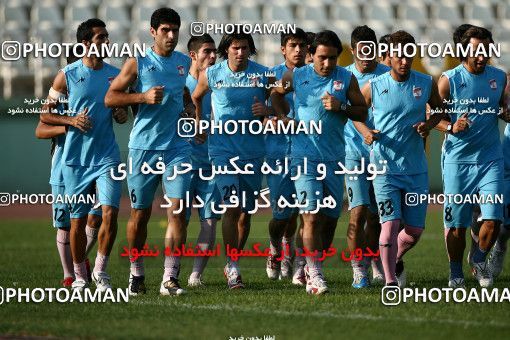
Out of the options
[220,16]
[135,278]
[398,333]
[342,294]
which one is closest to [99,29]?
[135,278]

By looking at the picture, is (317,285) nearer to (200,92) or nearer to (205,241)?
(205,241)

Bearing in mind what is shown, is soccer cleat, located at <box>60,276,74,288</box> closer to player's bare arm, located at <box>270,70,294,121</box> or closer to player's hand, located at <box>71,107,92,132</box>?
player's hand, located at <box>71,107,92,132</box>

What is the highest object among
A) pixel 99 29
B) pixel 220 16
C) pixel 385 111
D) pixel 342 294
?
pixel 220 16

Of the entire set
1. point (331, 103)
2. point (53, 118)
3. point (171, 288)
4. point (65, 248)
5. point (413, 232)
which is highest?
point (331, 103)

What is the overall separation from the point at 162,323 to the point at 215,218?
4024 mm

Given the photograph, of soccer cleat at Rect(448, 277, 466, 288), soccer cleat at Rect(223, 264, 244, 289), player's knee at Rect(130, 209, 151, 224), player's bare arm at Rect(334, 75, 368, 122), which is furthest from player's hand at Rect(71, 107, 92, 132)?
soccer cleat at Rect(448, 277, 466, 288)

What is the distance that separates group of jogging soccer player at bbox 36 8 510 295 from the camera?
40.5 ft

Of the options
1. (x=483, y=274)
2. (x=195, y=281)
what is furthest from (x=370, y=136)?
(x=195, y=281)

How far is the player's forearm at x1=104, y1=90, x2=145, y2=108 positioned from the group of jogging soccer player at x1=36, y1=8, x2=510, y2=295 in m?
0.01

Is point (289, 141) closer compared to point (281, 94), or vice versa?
point (281, 94)

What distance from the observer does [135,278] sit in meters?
12.5

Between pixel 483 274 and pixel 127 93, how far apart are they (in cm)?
439

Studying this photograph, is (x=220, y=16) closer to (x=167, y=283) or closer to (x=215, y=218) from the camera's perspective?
(x=215, y=218)

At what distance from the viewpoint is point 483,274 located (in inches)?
529
